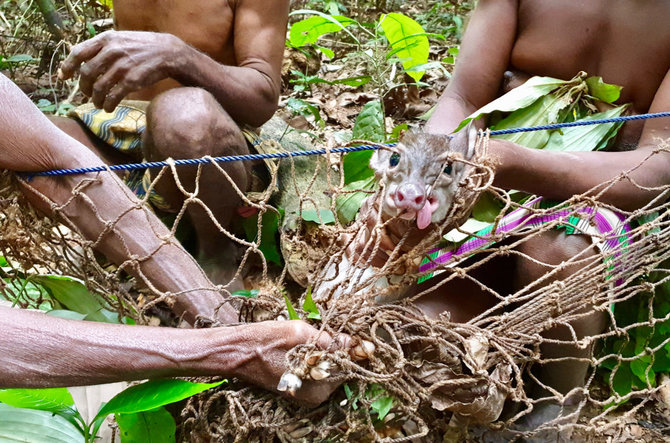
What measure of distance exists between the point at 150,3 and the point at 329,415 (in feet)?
4.50

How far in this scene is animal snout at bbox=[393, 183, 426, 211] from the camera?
98cm

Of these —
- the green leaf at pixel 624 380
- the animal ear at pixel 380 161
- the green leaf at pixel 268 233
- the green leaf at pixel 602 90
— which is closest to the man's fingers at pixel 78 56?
the green leaf at pixel 268 233

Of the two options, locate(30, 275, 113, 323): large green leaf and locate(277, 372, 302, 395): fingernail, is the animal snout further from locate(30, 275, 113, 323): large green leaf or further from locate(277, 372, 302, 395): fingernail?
locate(30, 275, 113, 323): large green leaf

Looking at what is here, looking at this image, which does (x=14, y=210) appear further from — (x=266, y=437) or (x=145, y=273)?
(x=266, y=437)

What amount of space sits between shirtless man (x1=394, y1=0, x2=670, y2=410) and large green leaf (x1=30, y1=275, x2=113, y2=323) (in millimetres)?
741

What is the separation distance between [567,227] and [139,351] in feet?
2.76

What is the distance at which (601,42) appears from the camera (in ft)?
4.78

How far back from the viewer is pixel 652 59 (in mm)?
1387

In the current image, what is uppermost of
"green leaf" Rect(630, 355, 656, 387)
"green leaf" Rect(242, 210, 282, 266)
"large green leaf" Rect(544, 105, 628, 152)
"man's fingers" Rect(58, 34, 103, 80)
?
"man's fingers" Rect(58, 34, 103, 80)

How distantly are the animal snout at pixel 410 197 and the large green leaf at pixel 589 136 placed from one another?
584mm

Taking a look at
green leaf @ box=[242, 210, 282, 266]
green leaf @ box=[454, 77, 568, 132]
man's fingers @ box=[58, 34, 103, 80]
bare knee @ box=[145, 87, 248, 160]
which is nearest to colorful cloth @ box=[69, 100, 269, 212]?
green leaf @ box=[242, 210, 282, 266]

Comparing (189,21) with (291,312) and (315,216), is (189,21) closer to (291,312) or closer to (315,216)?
(315,216)

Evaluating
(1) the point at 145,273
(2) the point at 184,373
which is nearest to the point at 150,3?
(1) the point at 145,273

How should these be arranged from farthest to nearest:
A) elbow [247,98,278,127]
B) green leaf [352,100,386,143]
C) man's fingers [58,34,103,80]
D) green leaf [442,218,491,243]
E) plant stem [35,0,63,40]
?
1. plant stem [35,0,63,40]
2. green leaf [352,100,386,143]
3. elbow [247,98,278,127]
4. man's fingers [58,34,103,80]
5. green leaf [442,218,491,243]
